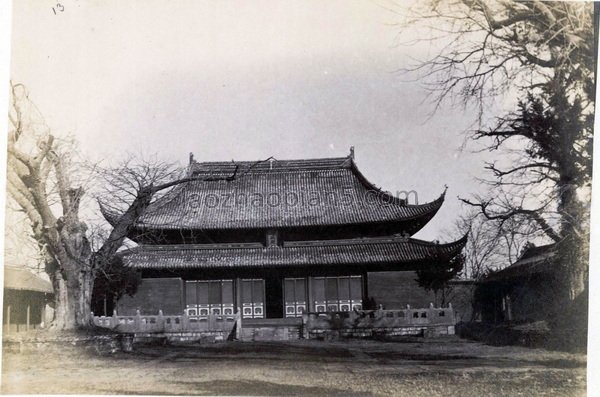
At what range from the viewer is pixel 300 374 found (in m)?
10.5

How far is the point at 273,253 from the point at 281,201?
7.13ft

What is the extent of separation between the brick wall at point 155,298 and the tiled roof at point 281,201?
6.62 ft

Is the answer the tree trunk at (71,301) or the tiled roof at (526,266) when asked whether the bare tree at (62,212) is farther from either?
the tiled roof at (526,266)

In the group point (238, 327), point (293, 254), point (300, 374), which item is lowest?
point (238, 327)

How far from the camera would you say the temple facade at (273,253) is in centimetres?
2053

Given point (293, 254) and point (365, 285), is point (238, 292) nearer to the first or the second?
point (293, 254)

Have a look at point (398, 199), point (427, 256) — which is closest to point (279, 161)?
point (398, 199)

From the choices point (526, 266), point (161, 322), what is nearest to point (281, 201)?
point (161, 322)

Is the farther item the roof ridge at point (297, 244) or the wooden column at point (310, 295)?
the wooden column at point (310, 295)

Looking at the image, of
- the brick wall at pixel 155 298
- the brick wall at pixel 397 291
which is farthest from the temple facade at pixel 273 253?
the brick wall at pixel 397 291

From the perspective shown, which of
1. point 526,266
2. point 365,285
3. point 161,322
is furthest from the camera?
point 365,285

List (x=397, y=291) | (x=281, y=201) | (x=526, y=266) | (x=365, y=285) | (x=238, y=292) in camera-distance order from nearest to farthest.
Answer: (x=526, y=266) → (x=397, y=291) → (x=365, y=285) → (x=238, y=292) → (x=281, y=201)

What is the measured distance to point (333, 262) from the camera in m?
20.5

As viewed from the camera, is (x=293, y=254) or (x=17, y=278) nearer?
(x=17, y=278)
